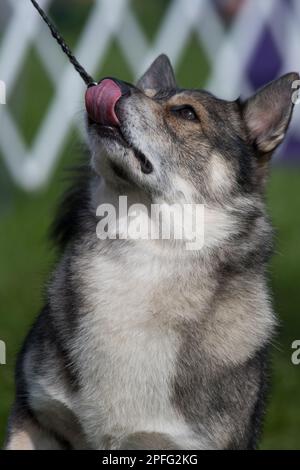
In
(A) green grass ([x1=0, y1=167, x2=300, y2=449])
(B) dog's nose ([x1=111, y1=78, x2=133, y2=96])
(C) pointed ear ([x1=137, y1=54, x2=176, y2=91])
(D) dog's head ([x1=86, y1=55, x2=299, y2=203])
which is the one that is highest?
(C) pointed ear ([x1=137, y1=54, x2=176, y2=91])

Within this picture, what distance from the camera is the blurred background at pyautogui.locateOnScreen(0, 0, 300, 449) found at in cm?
626

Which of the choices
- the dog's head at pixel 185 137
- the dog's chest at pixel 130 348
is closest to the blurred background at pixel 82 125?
the dog's head at pixel 185 137

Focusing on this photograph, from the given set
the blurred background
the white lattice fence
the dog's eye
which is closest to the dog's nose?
the dog's eye

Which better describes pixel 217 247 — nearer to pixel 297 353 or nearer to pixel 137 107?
pixel 137 107

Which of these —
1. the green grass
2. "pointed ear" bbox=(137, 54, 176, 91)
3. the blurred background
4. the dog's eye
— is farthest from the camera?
the blurred background

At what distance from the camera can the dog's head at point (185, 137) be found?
377 centimetres

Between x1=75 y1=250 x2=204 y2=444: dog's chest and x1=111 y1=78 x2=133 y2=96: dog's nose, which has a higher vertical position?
x1=111 y1=78 x2=133 y2=96: dog's nose

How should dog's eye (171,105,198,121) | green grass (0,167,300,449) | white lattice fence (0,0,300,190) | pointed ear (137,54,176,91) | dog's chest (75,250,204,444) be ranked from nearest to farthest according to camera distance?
dog's chest (75,250,204,444) → dog's eye (171,105,198,121) → pointed ear (137,54,176,91) → green grass (0,167,300,449) → white lattice fence (0,0,300,190)

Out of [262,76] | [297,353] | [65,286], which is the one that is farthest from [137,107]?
[262,76]

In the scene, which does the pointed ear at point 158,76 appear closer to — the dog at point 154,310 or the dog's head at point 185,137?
the dog's head at point 185,137

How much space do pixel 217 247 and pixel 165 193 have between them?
0.28 m

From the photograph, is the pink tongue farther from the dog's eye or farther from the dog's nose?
the dog's eye

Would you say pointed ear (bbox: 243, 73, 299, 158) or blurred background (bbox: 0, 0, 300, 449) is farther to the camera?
blurred background (bbox: 0, 0, 300, 449)

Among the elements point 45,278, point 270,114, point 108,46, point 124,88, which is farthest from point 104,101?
point 108,46
